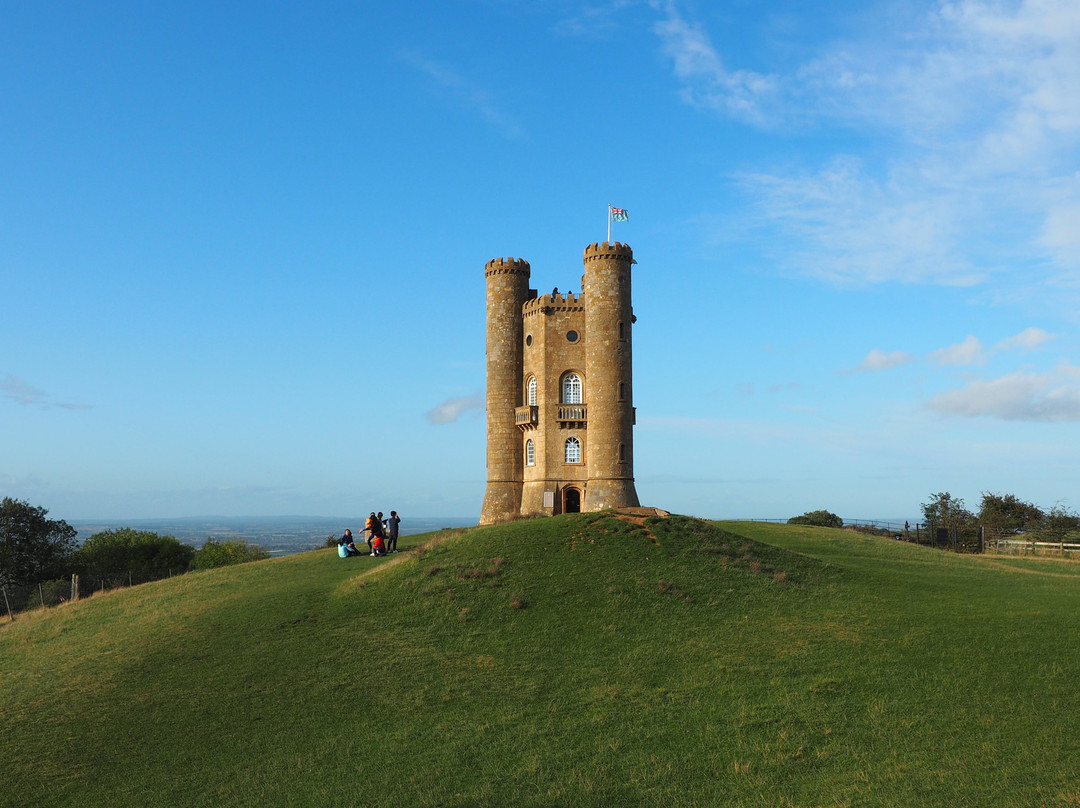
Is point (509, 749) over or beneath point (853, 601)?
beneath

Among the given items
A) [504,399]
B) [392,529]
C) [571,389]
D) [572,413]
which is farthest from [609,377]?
[392,529]

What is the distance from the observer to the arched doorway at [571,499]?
5262cm

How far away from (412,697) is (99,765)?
6.61 metres

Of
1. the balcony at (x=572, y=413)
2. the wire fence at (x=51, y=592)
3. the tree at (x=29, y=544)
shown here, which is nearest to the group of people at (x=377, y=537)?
the wire fence at (x=51, y=592)

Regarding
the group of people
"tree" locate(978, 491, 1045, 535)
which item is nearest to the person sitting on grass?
the group of people

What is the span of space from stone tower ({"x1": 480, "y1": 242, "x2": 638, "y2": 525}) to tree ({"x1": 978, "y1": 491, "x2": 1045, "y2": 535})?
3640cm

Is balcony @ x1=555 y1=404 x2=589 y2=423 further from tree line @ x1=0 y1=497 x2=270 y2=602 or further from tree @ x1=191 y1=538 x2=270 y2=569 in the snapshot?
tree @ x1=191 y1=538 x2=270 y2=569

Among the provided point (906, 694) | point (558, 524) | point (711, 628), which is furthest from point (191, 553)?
point (906, 694)

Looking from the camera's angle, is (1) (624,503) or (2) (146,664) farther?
(1) (624,503)

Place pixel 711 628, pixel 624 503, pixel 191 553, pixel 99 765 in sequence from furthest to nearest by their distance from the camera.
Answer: pixel 191 553 < pixel 624 503 < pixel 711 628 < pixel 99 765

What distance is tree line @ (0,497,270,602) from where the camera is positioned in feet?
199

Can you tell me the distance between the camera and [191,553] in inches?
2852

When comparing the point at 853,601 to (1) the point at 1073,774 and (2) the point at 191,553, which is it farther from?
(2) the point at 191,553

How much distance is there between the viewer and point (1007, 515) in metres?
70.9
